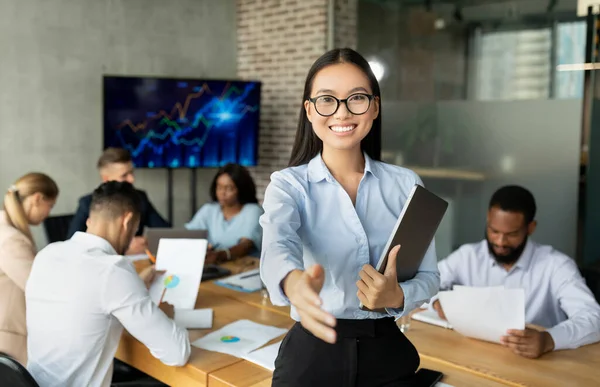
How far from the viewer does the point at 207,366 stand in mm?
2129

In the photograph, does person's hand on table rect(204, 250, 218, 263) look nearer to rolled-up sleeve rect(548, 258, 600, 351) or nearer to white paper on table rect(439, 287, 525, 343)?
white paper on table rect(439, 287, 525, 343)

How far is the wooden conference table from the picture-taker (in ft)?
6.61

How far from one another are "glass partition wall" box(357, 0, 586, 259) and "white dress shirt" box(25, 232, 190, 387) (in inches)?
142

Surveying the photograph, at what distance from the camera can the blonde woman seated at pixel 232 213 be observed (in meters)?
4.41

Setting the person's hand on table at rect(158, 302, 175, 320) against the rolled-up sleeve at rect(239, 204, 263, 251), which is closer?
the person's hand on table at rect(158, 302, 175, 320)

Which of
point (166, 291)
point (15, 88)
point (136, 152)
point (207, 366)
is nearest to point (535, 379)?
point (207, 366)

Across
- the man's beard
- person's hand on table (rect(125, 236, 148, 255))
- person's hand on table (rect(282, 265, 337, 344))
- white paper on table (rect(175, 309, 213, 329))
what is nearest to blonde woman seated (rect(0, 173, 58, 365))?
white paper on table (rect(175, 309, 213, 329))

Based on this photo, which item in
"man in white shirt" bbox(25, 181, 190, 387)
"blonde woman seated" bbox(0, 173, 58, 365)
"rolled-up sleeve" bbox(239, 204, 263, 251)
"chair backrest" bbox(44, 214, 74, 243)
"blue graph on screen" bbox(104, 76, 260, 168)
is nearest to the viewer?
"man in white shirt" bbox(25, 181, 190, 387)

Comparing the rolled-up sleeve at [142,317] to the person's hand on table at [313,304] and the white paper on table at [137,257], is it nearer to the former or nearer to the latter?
the person's hand on table at [313,304]

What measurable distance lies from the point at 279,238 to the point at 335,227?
0.50ft

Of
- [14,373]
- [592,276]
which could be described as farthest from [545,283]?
[14,373]

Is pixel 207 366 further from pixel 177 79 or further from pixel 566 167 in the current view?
pixel 177 79

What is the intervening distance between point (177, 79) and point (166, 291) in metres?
3.33

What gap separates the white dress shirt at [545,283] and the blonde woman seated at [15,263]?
2025 mm
